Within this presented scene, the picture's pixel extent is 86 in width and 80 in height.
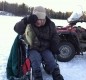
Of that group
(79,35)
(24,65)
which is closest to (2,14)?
(79,35)

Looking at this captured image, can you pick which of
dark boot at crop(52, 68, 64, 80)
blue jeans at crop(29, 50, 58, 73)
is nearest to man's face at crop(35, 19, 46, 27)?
blue jeans at crop(29, 50, 58, 73)

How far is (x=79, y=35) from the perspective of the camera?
307 inches

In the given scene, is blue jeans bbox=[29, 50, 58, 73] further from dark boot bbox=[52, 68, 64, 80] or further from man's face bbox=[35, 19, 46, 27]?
man's face bbox=[35, 19, 46, 27]

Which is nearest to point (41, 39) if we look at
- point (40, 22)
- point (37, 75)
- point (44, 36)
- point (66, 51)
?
point (44, 36)

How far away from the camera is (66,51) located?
7668 mm

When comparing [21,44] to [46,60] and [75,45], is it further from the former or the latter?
[75,45]

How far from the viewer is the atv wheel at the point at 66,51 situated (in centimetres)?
764

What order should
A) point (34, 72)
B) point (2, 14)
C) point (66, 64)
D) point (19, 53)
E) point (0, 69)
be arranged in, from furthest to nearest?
point (2, 14)
point (66, 64)
point (0, 69)
point (19, 53)
point (34, 72)

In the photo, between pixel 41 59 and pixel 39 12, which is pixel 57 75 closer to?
pixel 41 59

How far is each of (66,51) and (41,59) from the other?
2194 millimetres

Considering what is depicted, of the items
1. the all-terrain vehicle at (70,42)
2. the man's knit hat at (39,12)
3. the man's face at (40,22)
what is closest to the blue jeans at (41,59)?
the man's face at (40,22)

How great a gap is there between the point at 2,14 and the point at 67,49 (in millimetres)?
25214

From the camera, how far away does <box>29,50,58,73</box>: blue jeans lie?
5344mm

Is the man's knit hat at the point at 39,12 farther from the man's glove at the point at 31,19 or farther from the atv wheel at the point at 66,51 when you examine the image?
the atv wheel at the point at 66,51
